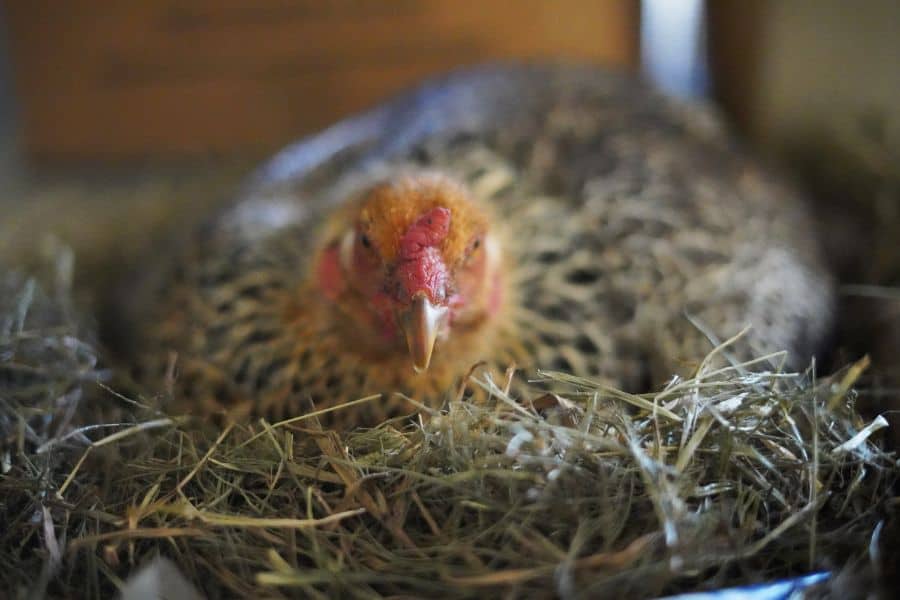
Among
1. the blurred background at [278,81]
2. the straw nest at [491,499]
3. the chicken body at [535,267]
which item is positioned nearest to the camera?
the straw nest at [491,499]

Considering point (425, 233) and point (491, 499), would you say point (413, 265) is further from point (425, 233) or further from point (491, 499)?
point (491, 499)

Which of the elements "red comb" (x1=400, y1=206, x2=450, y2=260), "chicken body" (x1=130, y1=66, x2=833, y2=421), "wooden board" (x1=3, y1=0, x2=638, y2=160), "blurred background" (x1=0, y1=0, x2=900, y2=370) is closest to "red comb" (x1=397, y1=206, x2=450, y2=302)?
"red comb" (x1=400, y1=206, x2=450, y2=260)

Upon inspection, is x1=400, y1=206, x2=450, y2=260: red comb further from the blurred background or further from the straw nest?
the blurred background

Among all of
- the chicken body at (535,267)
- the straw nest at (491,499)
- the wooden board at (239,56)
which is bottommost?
the straw nest at (491,499)

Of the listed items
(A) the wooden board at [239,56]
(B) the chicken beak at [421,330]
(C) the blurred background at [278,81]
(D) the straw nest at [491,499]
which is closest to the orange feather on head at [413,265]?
(B) the chicken beak at [421,330]

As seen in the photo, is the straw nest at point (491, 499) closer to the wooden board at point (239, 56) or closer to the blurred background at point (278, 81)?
the blurred background at point (278, 81)

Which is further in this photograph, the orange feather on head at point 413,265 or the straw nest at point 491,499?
the orange feather on head at point 413,265

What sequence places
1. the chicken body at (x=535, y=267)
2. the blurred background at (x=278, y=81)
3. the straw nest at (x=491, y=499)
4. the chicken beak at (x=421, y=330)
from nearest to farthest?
the straw nest at (x=491, y=499), the chicken beak at (x=421, y=330), the chicken body at (x=535, y=267), the blurred background at (x=278, y=81)

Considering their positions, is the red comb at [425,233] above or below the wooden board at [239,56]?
below
